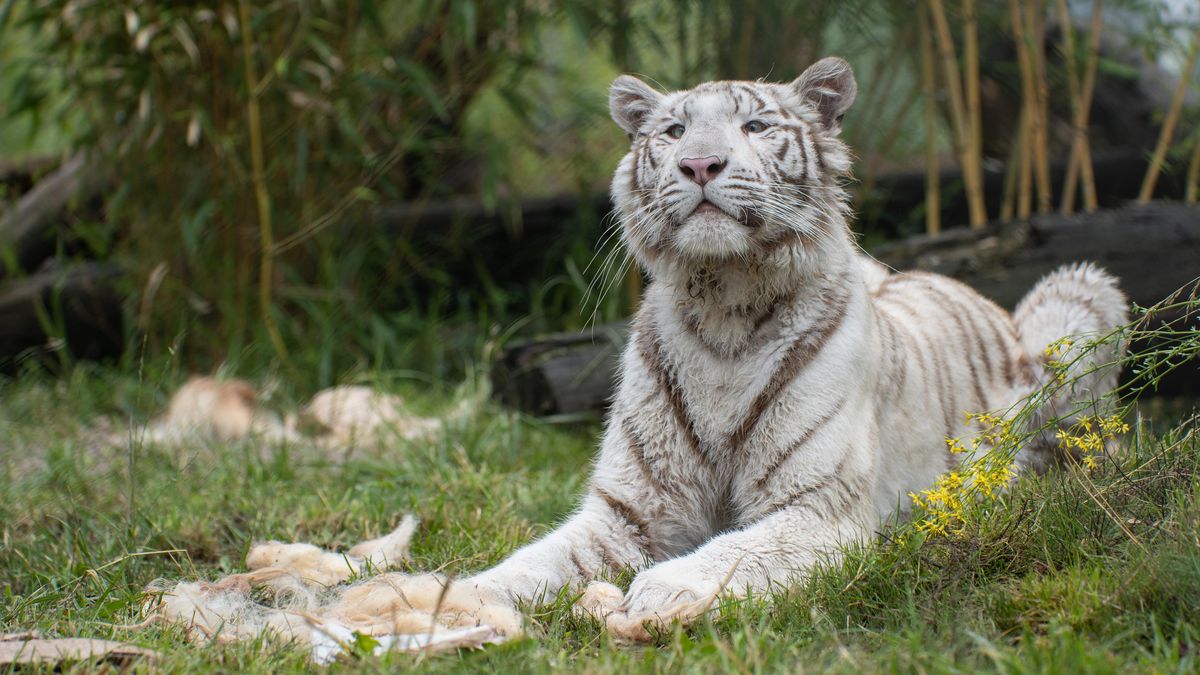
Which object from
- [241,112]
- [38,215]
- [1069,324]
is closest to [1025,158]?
[1069,324]

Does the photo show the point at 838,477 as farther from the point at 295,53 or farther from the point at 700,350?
the point at 295,53

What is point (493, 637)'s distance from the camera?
2.55 meters

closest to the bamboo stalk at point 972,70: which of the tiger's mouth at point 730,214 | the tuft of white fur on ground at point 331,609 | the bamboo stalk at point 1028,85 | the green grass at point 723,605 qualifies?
the bamboo stalk at point 1028,85

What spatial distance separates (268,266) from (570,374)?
186 cm

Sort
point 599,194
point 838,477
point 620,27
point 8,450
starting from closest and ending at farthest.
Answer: point 838,477 → point 8,450 → point 620,27 → point 599,194

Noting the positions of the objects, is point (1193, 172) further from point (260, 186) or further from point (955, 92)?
point (260, 186)

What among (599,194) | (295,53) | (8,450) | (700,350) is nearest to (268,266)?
(295,53)

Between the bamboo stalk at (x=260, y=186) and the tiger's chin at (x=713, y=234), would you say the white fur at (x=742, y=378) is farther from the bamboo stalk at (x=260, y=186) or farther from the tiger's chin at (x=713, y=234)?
the bamboo stalk at (x=260, y=186)

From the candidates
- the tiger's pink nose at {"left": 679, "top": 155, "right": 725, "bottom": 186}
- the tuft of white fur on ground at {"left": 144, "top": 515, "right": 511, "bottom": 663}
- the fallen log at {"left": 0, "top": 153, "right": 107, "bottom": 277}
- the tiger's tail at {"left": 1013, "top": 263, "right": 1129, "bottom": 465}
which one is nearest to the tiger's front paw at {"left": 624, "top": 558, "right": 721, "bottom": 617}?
the tuft of white fur on ground at {"left": 144, "top": 515, "right": 511, "bottom": 663}

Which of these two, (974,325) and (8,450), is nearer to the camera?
(974,325)

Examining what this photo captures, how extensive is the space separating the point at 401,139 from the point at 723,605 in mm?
4069

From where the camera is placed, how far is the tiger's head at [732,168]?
3.11m

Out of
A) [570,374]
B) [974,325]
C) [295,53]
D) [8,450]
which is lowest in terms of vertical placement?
[8,450]

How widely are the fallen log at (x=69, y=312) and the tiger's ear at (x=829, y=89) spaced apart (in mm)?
4742
